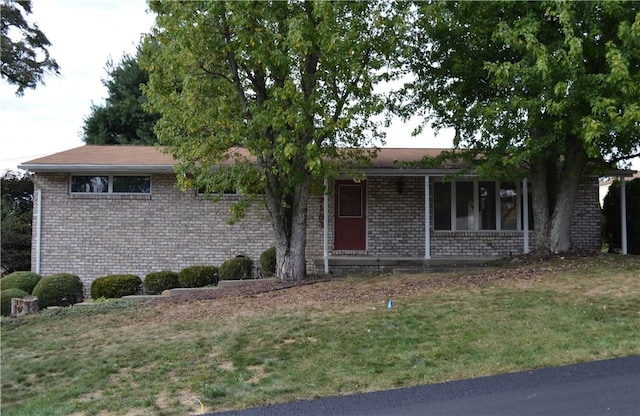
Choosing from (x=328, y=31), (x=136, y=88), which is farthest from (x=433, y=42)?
(x=136, y=88)

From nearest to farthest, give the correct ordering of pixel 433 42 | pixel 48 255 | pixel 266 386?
pixel 266 386 < pixel 433 42 < pixel 48 255

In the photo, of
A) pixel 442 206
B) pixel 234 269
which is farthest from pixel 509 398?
pixel 442 206

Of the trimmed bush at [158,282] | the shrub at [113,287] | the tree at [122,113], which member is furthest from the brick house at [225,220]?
the tree at [122,113]

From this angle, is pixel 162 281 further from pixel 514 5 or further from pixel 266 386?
pixel 514 5

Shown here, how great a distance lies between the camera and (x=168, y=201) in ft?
46.8

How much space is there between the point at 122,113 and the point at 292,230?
18.9 m

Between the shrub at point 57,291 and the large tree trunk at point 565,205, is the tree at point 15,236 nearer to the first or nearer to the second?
the shrub at point 57,291

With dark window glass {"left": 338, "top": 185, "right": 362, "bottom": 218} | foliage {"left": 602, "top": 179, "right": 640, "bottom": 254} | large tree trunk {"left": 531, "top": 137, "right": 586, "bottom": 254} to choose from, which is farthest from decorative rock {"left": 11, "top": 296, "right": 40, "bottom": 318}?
foliage {"left": 602, "top": 179, "right": 640, "bottom": 254}

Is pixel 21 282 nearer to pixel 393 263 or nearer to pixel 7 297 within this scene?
pixel 7 297

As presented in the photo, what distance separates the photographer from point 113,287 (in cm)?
1253

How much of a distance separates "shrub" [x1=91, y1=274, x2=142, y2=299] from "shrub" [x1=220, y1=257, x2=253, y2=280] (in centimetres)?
212

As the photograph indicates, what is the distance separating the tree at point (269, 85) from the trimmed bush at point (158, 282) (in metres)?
3.07

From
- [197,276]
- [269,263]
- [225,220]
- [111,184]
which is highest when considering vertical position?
[111,184]

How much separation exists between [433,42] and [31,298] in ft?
33.7
